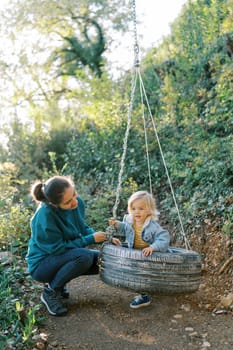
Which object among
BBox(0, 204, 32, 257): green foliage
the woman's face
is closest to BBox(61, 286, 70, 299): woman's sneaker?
the woman's face

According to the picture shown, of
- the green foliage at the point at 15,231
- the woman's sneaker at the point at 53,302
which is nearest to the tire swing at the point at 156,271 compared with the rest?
the woman's sneaker at the point at 53,302

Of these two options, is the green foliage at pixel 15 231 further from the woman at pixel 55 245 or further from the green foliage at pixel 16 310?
the woman at pixel 55 245

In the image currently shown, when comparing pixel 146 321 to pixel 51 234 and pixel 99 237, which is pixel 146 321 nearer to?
pixel 99 237

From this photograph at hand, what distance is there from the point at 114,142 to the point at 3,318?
4228 mm

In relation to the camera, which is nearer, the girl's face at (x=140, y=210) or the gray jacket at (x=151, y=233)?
the gray jacket at (x=151, y=233)

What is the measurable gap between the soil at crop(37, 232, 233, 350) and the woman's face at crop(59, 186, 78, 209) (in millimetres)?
747

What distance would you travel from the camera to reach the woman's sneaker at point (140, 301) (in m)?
3.71

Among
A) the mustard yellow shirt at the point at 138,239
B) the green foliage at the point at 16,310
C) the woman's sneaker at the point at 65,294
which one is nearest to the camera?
the green foliage at the point at 16,310

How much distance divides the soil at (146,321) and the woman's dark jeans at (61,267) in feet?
0.88

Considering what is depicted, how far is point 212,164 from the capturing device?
518 centimetres

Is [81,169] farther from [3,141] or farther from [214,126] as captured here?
[214,126]

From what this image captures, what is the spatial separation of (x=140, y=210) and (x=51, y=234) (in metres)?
0.69

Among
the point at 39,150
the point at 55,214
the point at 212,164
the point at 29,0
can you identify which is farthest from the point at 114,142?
the point at 29,0

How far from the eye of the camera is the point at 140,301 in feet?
12.2
